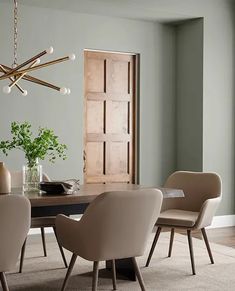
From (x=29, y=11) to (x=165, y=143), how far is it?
7.48 ft

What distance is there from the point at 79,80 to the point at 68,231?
3161 millimetres

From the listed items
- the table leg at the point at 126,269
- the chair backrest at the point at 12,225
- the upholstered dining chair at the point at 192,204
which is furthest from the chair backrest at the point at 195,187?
the chair backrest at the point at 12,225

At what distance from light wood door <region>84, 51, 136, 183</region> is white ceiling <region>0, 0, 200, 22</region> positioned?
1.65 feet

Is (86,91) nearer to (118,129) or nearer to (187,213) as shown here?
(118,129)

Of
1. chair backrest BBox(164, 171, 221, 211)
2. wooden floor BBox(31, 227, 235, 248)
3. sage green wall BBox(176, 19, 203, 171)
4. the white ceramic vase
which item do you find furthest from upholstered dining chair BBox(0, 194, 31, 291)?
sage green wall BBox(176, 19, 203, 171)

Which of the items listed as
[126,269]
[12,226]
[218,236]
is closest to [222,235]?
[218,236]

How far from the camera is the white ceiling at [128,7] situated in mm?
5867

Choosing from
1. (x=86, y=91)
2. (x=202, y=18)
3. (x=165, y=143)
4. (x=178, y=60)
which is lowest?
(x=165, y=143)

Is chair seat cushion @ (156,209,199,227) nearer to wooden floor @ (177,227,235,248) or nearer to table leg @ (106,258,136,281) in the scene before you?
table leg @ (106,258,136,281)

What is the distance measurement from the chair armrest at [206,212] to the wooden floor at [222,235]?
124 cm

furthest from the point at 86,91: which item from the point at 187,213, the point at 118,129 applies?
the point at 187,213

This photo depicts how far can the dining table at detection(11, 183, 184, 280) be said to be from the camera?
11.5 feet

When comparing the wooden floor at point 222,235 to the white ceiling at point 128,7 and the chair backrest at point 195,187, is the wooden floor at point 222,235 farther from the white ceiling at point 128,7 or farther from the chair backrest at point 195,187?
the white ceiling at point 128,7

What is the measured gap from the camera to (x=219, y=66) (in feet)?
21.8
